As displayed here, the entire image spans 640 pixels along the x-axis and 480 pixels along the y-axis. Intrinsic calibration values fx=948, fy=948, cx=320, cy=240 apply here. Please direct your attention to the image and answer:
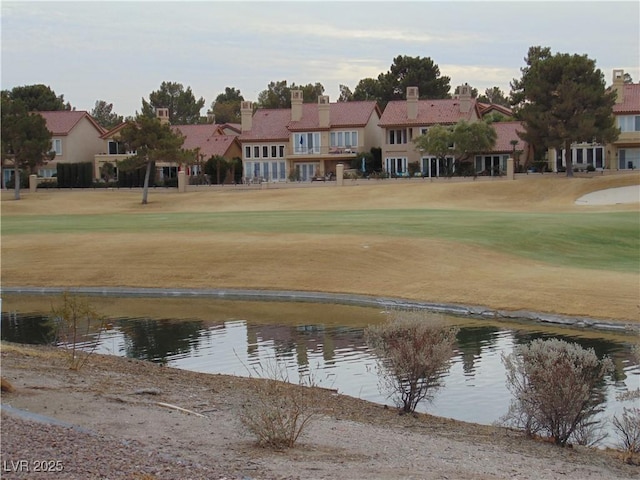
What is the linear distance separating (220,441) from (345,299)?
22034 millimetres

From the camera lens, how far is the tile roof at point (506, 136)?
321 ft

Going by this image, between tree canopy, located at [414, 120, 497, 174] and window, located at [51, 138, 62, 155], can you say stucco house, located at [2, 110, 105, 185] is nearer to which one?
window, located at [51, 138, 62, 155]

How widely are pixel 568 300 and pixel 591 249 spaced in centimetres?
1158

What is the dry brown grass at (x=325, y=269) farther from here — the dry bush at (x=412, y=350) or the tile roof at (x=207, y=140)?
the tile roof at (x=207, y=140)

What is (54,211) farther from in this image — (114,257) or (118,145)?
(114,257)

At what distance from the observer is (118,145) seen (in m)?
111

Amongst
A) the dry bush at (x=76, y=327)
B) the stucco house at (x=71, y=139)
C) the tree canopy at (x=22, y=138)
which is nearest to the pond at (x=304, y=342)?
the dry bush at (x=76, y=327)

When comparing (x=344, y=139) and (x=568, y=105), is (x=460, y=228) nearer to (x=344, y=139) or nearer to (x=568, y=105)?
(x=568, y=105)

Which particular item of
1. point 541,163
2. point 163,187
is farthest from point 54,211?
point 541,163

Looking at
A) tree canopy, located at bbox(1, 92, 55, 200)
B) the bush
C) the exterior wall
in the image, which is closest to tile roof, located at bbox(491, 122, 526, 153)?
tree canopy, located at bbox(1, 92, 55, 200)

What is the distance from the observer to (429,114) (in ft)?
336

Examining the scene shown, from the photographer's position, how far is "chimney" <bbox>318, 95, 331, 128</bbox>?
342 ft

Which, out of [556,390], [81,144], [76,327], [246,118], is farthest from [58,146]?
[556,390]

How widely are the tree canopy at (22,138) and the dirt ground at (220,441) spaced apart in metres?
73.7
